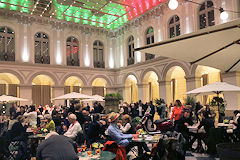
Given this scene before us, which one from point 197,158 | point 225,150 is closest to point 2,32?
point 197,158

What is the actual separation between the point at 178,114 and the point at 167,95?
900 cm

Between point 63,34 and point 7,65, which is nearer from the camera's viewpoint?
point 7,65

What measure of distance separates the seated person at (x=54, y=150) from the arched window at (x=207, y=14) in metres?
13.9

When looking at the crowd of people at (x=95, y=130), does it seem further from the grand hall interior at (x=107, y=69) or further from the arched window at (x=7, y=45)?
the arched window at (x=7, y=45)

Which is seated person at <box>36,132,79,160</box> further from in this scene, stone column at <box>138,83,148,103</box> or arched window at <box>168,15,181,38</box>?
stone column at <box>138,83,148,103</box>

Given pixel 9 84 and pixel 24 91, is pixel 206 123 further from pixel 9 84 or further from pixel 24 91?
pixel 9 84

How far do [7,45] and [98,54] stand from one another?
823cm

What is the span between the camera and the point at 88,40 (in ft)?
70.9

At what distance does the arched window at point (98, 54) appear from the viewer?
22.1 metres

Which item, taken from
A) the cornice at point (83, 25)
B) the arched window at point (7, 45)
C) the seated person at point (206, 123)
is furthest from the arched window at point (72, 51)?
the seated person at point (206, 123)

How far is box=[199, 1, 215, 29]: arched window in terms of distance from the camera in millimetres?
14430

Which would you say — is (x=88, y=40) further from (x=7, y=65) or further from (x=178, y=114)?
(x=178, y=114)

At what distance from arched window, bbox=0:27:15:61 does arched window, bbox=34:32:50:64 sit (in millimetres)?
1885

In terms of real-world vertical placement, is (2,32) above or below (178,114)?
above
